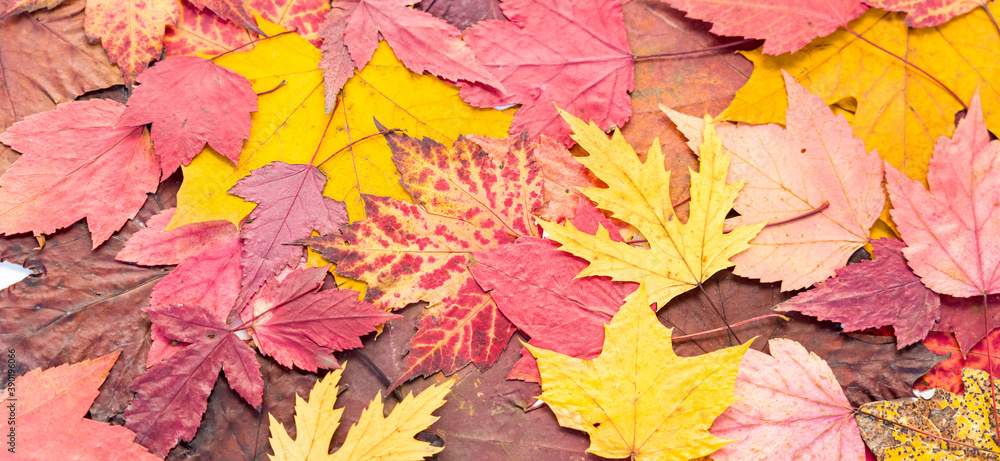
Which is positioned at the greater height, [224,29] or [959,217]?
[224,29]

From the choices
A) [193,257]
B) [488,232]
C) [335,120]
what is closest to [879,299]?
[488,232]

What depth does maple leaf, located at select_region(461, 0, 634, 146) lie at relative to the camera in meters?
1.08

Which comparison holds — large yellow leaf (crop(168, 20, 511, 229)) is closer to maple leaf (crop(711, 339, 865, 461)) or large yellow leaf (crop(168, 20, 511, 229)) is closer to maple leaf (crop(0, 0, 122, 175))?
maple leaf (crop(0, 0, 122, 175))

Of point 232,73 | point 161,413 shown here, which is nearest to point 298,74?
point 232,73

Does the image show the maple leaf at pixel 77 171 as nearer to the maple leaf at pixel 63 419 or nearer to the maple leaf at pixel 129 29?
the maple leaf at pixel 129 29

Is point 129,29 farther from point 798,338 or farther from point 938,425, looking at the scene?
point 938,425

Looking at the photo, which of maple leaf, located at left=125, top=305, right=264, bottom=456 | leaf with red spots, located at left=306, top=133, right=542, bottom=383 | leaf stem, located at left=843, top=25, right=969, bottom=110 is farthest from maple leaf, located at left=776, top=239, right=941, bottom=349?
maple leaf, located at left=125, top=305, right=264, bottom=456

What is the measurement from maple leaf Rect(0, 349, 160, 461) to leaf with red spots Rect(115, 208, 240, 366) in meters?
0.20

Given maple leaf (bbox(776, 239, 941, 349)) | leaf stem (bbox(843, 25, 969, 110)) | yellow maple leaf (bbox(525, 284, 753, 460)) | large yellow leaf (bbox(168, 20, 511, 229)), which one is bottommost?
yellow maple leaf (bbox(525, 284, 753, 460))

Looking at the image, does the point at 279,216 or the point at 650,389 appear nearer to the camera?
the point at 650,389

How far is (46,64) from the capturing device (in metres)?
1.07

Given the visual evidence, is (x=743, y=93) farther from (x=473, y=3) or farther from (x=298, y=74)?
(x=298, y=74)

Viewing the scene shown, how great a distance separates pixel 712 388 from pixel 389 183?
28.8 inches

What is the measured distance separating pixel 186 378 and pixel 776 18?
137 centimetres
